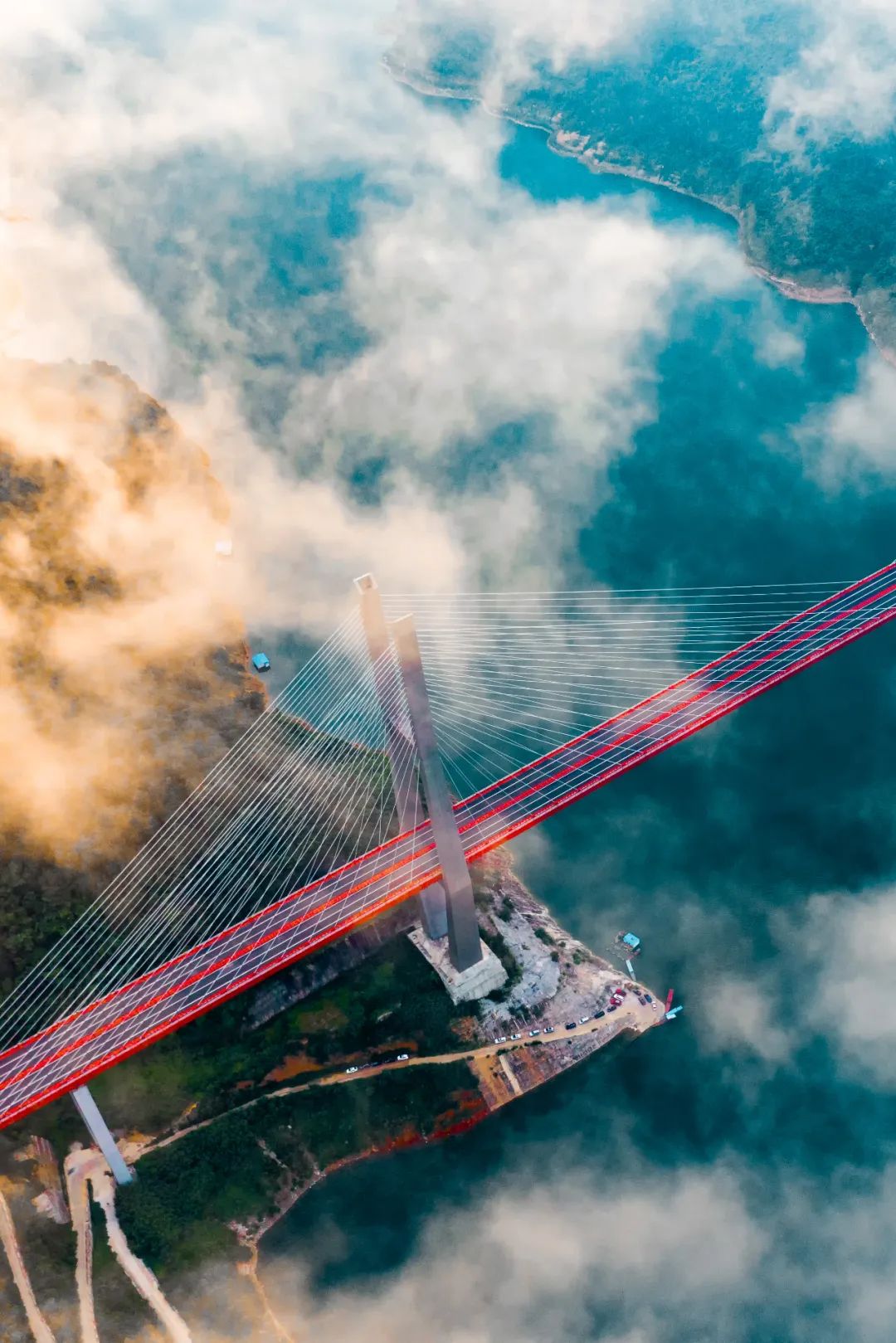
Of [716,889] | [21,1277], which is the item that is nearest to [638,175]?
[716,889]

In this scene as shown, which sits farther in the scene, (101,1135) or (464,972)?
(464,972)

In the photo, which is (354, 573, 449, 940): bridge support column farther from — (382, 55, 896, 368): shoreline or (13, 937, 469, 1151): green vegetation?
(382, 55, 896, 368): shoreline

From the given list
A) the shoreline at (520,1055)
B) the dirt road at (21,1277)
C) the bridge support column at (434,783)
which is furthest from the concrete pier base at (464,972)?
the dirt road at (21,1277)

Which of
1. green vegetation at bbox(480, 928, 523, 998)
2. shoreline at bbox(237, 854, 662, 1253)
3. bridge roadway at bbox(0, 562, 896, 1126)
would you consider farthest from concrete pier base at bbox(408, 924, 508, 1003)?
bridge roadway at bbox(0, 562, 896, 1126)

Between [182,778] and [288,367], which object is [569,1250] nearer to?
[182,778]

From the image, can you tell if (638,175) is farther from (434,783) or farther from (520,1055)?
(520,1055)

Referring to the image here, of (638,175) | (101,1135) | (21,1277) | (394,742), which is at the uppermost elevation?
(638,175)

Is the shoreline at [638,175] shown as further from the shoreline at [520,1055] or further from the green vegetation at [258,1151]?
the green vegetation at [258,1151]
